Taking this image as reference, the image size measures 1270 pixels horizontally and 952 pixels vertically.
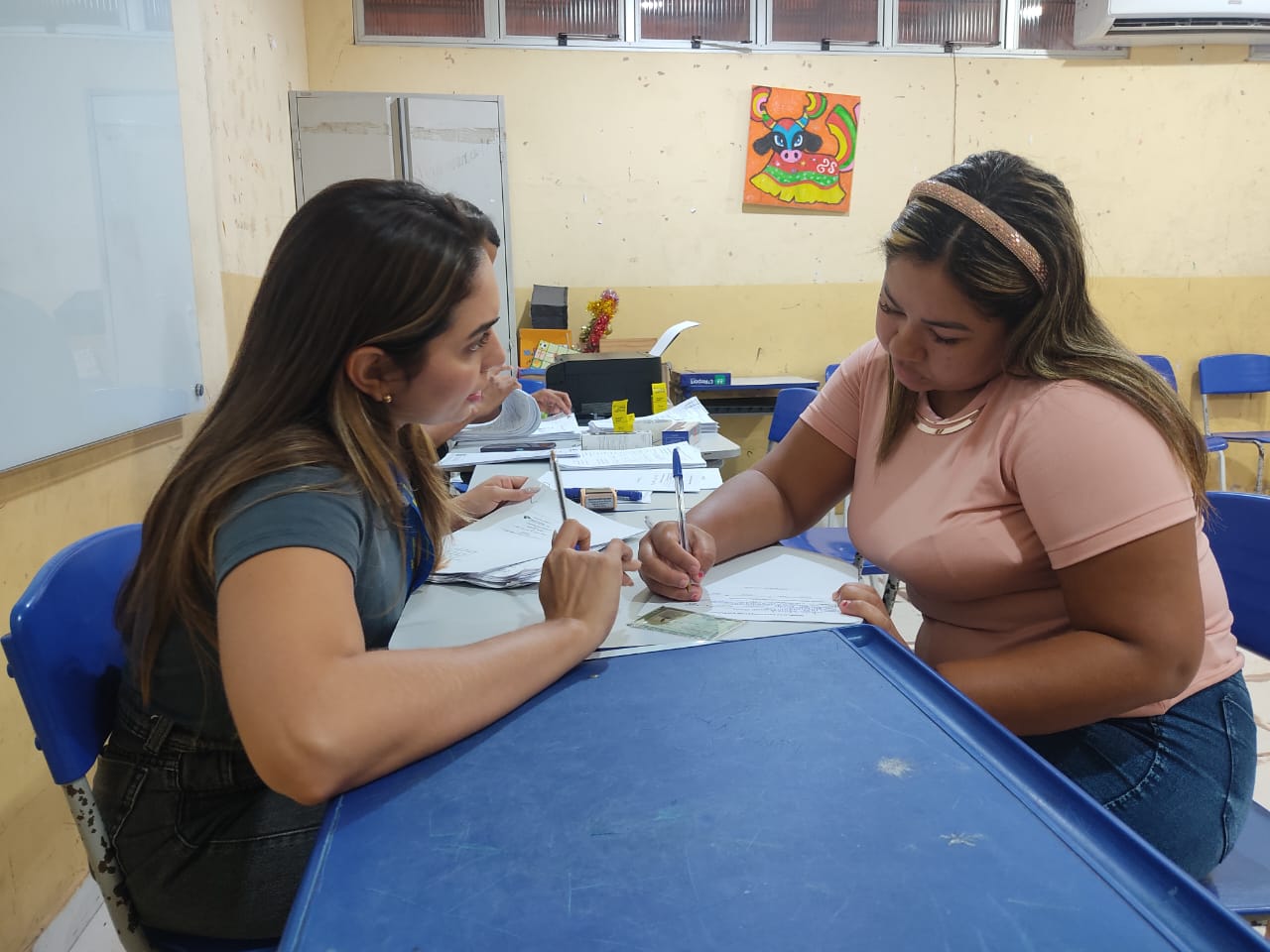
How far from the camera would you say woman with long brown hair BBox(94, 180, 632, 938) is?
750 millimetres

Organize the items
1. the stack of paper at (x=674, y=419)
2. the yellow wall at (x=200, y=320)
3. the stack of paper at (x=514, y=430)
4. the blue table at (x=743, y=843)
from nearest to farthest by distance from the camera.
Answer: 1. the blue table at (x=743, y=843)
2. the yellow wall at (x=200, y=320)
3. the stack of paper at (x=514, y=430)
4. the stack of paper at (x=674, y=419)

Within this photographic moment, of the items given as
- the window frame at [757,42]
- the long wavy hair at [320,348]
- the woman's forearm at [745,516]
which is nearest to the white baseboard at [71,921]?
the long wavy hair at [320,348]

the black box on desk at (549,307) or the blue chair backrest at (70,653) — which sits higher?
the black box on desk at (549,307)

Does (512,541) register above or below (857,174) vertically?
below

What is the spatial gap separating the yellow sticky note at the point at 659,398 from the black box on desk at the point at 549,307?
1.28 m

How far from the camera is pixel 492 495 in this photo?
1580 mm

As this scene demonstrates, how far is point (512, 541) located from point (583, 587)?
1.50ft

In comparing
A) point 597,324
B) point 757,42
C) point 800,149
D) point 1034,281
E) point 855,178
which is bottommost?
point 597,324

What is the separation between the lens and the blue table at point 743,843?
48cm

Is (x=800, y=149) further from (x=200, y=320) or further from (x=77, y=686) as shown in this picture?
(x=77, y=686)

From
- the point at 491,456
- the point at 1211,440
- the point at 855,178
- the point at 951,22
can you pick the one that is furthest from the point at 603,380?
the point at 1211,440

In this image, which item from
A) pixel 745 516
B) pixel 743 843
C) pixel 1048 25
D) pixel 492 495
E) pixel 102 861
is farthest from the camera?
pixel 1048 25

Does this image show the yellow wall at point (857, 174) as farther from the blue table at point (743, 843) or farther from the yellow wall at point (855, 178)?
the blue table at point (743, 843)

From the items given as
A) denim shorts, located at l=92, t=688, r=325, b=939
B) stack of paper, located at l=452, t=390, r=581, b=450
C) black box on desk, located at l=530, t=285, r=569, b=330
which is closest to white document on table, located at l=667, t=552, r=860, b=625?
denim shorts, located at l=92, t=688, r=325, b=939
